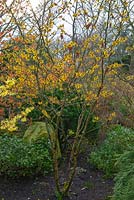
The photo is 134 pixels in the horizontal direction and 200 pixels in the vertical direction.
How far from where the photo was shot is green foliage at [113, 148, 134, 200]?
380 cm

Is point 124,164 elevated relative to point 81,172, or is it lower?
elevated

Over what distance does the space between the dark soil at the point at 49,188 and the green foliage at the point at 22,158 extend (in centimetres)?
15

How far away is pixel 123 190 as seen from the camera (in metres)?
3.96

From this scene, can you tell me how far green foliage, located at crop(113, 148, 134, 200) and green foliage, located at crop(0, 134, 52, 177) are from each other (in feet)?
6.54

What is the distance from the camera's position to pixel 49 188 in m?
5.84

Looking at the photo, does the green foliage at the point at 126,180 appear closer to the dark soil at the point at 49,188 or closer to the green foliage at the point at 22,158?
the dark soil at the point at 49,188

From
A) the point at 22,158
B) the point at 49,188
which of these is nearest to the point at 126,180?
the point at 49,188

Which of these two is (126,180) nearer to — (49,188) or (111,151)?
(49,188)

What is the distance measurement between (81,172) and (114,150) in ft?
2.34

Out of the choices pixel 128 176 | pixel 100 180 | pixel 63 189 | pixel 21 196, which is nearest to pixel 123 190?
pixel 128 176

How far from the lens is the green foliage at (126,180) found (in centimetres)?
380

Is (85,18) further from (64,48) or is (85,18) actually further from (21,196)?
(21,196)

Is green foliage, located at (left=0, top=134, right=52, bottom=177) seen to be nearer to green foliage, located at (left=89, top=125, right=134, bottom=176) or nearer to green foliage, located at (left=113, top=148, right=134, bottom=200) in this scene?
green foliage, located at (left=89, top=125, right=134, bottom=176)

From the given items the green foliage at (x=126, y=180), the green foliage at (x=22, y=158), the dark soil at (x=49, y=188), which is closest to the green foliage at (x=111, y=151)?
the dark soil at (x=49, y=188)
